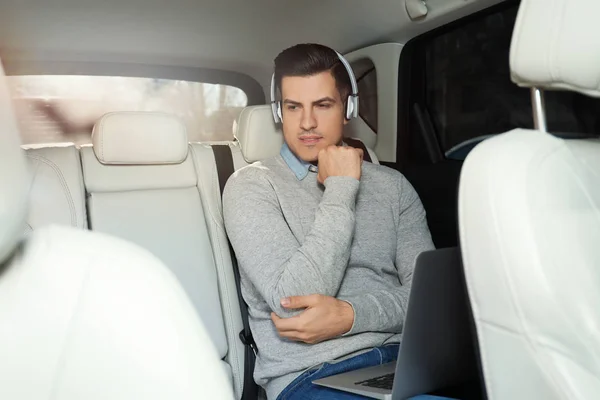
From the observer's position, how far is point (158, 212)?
186 cm

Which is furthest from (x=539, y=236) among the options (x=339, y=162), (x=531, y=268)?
(x=339, y=162)

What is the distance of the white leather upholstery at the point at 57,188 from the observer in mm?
1725

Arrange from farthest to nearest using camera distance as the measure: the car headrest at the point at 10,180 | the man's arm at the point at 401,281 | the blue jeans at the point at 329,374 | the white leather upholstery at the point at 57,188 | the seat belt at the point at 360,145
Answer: the seat belt at the point at 360,145, the white leather upholstery at the point at 57,188, the man's arm at the point at 401,281, the blue jeans at the point at 329,374, the car headrest at the point at 10,180

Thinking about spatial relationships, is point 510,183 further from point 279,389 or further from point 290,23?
point 290,23

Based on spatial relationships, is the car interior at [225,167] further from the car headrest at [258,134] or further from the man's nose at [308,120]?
the man's nose at [308,120]

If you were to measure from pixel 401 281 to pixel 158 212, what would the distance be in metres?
0.76

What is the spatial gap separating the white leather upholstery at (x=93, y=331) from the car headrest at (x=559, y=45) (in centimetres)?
68

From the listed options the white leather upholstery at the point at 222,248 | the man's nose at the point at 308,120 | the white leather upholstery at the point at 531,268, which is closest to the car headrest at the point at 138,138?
the white leather upholstery at the point at 222,248

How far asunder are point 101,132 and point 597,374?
145 cm

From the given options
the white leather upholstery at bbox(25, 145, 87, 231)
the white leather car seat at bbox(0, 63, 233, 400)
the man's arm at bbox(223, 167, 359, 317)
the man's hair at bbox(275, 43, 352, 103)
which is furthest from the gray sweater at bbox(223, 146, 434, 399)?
the white leather car seat at bbox(0, 63, 233, 400)

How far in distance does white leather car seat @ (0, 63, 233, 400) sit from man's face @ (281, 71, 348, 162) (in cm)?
114

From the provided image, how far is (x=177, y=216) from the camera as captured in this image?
6.17ft

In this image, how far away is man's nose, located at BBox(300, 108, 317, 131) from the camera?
1772mm

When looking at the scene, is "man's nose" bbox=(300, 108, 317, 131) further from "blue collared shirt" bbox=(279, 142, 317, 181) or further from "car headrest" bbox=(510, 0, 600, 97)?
"car headrest" bbox=(510, 0, 600, 97)
